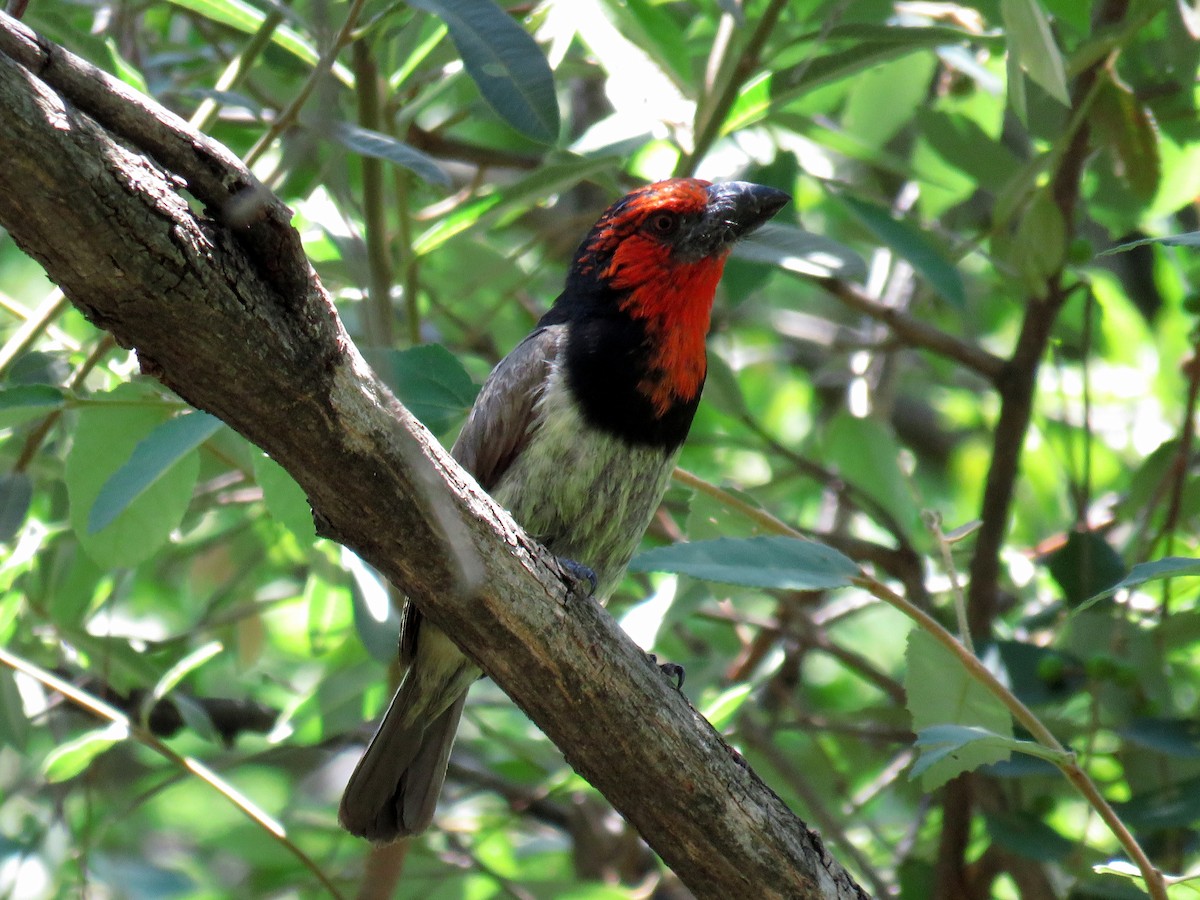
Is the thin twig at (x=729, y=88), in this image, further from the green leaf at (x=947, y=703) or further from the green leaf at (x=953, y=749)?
the green leaf at (x=953, y=749)

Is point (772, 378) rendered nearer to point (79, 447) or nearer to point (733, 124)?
point (733, 124)

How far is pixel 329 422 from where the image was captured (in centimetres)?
206

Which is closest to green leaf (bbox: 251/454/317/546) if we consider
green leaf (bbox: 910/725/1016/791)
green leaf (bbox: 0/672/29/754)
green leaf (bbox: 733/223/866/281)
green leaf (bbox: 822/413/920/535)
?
green leaf (bbox: 0/672/29/754)

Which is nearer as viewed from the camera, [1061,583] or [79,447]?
[79,447]

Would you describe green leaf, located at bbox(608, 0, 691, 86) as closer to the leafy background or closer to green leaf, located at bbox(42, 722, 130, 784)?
the leafy background

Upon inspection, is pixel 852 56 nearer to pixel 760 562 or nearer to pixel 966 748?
pixel 760 562

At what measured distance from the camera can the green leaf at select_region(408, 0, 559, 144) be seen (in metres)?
2.46

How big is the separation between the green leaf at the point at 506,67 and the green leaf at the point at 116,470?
933mm

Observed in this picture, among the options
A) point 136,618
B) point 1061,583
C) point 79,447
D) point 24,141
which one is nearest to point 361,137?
point 79,447

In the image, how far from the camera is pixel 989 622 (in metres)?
3.99

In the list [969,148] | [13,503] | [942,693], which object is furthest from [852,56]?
[13,503]

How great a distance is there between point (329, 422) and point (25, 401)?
753 mm

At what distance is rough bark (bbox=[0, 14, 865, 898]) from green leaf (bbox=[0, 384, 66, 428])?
2.09 feet

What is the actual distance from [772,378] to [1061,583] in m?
3.55
